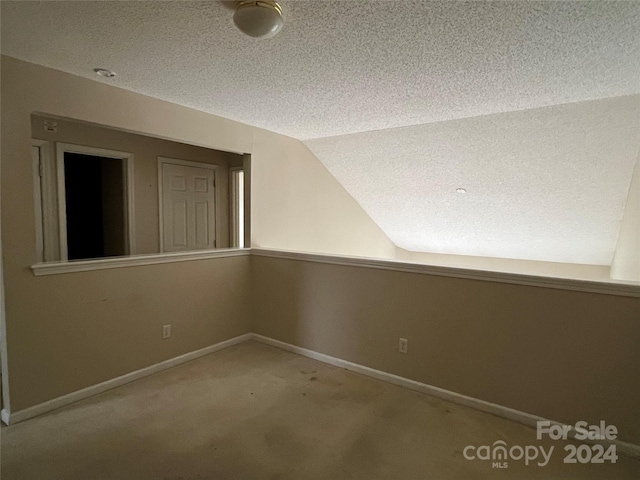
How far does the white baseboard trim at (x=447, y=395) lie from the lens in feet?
6.71

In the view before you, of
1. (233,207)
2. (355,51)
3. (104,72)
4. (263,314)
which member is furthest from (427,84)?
(233,207)

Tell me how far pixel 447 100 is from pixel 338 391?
8.13 ft

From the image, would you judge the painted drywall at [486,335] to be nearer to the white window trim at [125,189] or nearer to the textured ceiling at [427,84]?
the textured ceiling at [427,84]

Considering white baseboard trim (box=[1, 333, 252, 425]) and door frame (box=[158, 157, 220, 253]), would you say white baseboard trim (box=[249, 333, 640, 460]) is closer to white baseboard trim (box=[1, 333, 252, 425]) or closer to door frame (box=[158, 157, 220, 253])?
white baseboard trim (box=[1, 333, 252, 425])

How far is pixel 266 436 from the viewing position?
2164 mm

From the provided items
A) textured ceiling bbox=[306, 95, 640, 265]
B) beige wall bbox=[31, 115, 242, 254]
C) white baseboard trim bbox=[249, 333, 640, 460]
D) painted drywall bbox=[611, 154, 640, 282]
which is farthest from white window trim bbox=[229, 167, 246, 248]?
painted drywall bbox=[611, 154, 640, 282]

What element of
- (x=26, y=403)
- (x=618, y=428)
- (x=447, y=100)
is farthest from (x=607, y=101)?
(x=26, y=403)

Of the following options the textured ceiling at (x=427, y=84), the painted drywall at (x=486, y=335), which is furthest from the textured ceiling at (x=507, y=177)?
the painted drywall at (x=486, y=335)

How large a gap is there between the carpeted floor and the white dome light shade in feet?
7.43

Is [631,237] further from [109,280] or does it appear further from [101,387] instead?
[101,387]

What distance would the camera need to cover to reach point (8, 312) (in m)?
2.21

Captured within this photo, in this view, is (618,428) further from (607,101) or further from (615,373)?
(607,101)

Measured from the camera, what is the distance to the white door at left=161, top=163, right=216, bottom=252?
4141 mm

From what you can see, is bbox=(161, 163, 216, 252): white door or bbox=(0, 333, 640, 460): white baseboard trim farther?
bbox=(161, 163, 216, 252): white door
